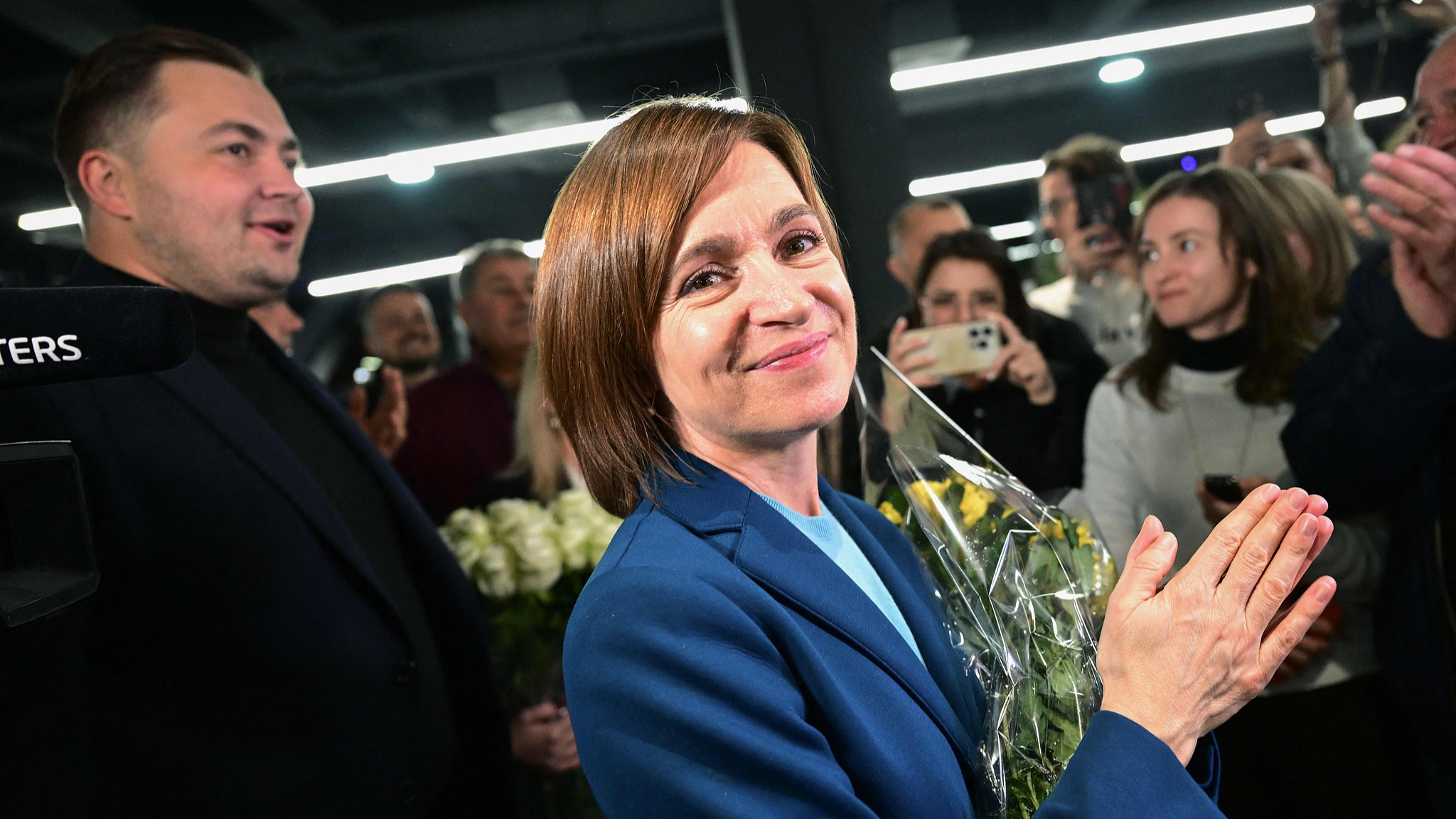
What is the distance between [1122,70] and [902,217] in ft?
2.81

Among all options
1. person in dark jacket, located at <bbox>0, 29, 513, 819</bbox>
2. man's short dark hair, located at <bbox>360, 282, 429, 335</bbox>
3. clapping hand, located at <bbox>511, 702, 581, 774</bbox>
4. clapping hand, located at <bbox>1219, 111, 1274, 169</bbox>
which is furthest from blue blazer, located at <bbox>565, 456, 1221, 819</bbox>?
man's short dark hair, located at <bbox>360, 282, 429, 335</bbox>

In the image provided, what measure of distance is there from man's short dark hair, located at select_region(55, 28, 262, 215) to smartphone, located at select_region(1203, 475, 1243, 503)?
1.99 m

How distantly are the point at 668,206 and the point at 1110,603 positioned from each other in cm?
59

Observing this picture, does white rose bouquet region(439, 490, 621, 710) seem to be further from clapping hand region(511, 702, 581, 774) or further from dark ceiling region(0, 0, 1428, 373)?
dark ceiling region(0, 0, 1428, 373)

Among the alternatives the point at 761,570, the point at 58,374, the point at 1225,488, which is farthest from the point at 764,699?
the point at 1225,488

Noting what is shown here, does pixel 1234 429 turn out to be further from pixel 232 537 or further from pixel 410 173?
pixel 410 173

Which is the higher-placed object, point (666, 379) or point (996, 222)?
point (996, 222)

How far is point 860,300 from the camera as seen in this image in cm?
260

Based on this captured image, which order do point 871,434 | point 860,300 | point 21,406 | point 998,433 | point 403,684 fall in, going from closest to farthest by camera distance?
point 21,406 → point 871,434 → point 403,684 → point 998,433 → point 860,300

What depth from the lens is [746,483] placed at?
1.10 m

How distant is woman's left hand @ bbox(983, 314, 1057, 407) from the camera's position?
7.52ft

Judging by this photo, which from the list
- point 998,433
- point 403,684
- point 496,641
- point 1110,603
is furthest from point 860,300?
point 1110,603

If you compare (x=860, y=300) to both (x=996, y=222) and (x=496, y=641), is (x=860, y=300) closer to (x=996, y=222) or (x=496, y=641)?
(x=996, y=222)

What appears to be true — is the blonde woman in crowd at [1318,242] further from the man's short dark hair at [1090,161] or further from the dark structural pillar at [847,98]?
the dark structural pillar at [847,98]
